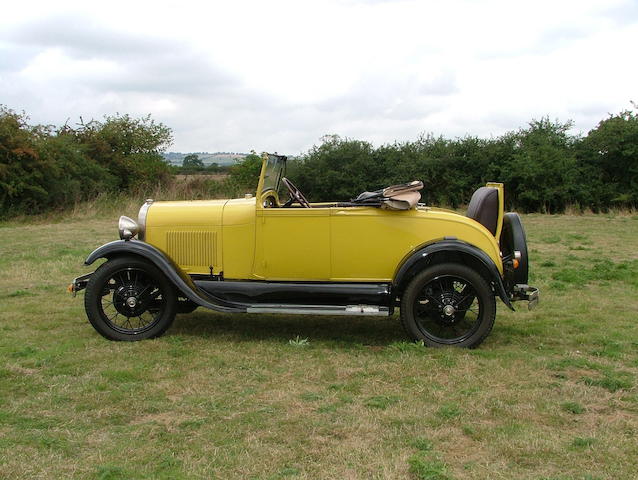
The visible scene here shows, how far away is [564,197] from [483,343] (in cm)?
1472

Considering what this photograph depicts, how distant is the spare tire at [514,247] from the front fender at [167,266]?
2.45 m

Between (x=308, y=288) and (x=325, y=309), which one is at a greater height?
(x=308, y=288)

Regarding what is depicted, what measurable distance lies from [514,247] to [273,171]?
7.89ft

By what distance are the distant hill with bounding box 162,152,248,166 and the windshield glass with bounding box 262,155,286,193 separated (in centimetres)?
1339

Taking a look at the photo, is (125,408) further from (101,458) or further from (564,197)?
(564,197)

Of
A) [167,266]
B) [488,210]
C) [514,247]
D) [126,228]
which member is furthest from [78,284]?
[514,247]

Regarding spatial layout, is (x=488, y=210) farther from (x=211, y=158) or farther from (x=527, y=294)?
(x=211, y=158)

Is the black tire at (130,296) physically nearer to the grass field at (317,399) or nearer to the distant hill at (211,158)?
the grass field at (317,399)

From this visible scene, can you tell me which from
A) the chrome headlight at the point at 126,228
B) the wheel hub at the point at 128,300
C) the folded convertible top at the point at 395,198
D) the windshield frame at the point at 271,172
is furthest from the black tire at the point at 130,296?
the folded convertible top at the point at 395,198

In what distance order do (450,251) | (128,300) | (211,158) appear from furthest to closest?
(211,158)
(128,300)
(450,251)

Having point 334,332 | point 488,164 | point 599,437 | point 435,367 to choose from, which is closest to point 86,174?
point 488,164

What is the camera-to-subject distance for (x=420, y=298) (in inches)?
209

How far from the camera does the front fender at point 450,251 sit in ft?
16.8

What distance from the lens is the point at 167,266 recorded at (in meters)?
5.39
